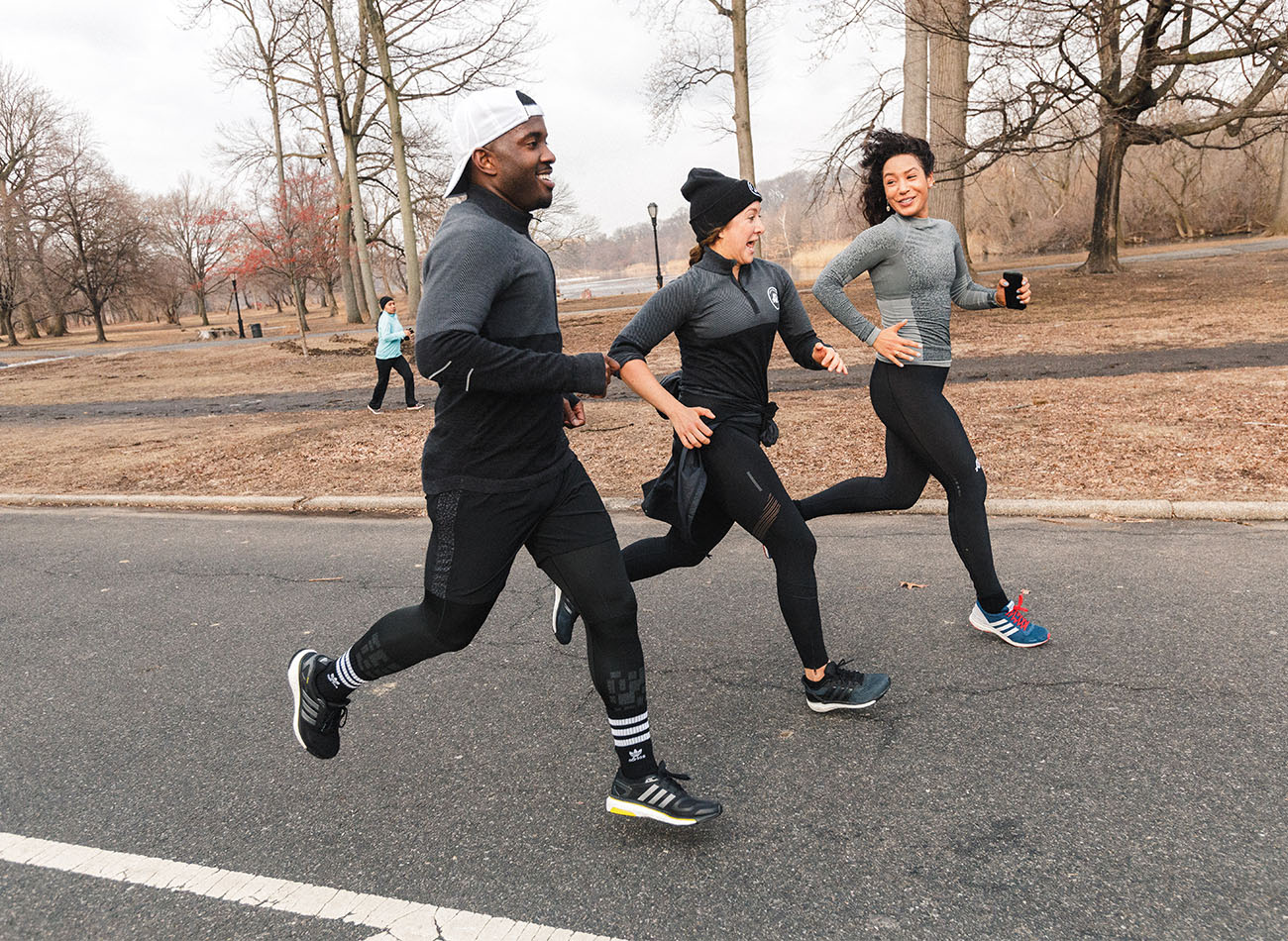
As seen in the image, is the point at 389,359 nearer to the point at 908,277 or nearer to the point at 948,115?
the point at 908,277

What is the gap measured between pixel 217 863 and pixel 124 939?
34 cm

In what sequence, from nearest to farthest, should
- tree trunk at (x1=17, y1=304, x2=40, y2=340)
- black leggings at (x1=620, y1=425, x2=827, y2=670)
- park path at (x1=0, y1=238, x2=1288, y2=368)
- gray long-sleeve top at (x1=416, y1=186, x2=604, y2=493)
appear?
gray long-sleeve top at (x1=416, y1=186, x2=604, y2=493) → black leggings at (x1=620, y1=425, x2=827, y2=670) → park path at (x1=0, y1=238, x2=1288, y2=368) → tree trunk at (x1=17, y1=304, x2=40, y2=340)

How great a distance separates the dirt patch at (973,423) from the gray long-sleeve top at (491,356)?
4.34 m

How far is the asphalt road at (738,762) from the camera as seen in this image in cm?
237

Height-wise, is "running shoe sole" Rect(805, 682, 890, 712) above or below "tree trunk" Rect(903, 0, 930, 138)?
below

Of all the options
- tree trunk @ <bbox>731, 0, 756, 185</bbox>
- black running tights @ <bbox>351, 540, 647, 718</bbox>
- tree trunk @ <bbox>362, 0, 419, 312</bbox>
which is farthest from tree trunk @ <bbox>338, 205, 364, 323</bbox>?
black running tights @ <bbox>351, 540, 647, 718</bbox>

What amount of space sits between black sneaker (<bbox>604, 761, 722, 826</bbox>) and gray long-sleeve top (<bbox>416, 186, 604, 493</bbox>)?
950 mm

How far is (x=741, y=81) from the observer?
23516mm

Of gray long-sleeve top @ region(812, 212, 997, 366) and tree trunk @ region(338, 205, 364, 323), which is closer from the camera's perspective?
gray long-sleeve top @ region(812, 212, 997, 366)

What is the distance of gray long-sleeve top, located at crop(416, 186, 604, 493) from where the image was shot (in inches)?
95.3

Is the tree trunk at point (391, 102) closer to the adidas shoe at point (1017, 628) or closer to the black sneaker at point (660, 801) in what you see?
the adidas shoe at point (1017, 628)

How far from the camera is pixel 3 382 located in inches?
914

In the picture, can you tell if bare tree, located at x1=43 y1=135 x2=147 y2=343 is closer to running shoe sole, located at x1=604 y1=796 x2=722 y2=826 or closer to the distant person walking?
the distant person walking

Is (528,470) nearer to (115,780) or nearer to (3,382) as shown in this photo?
(115,780)
